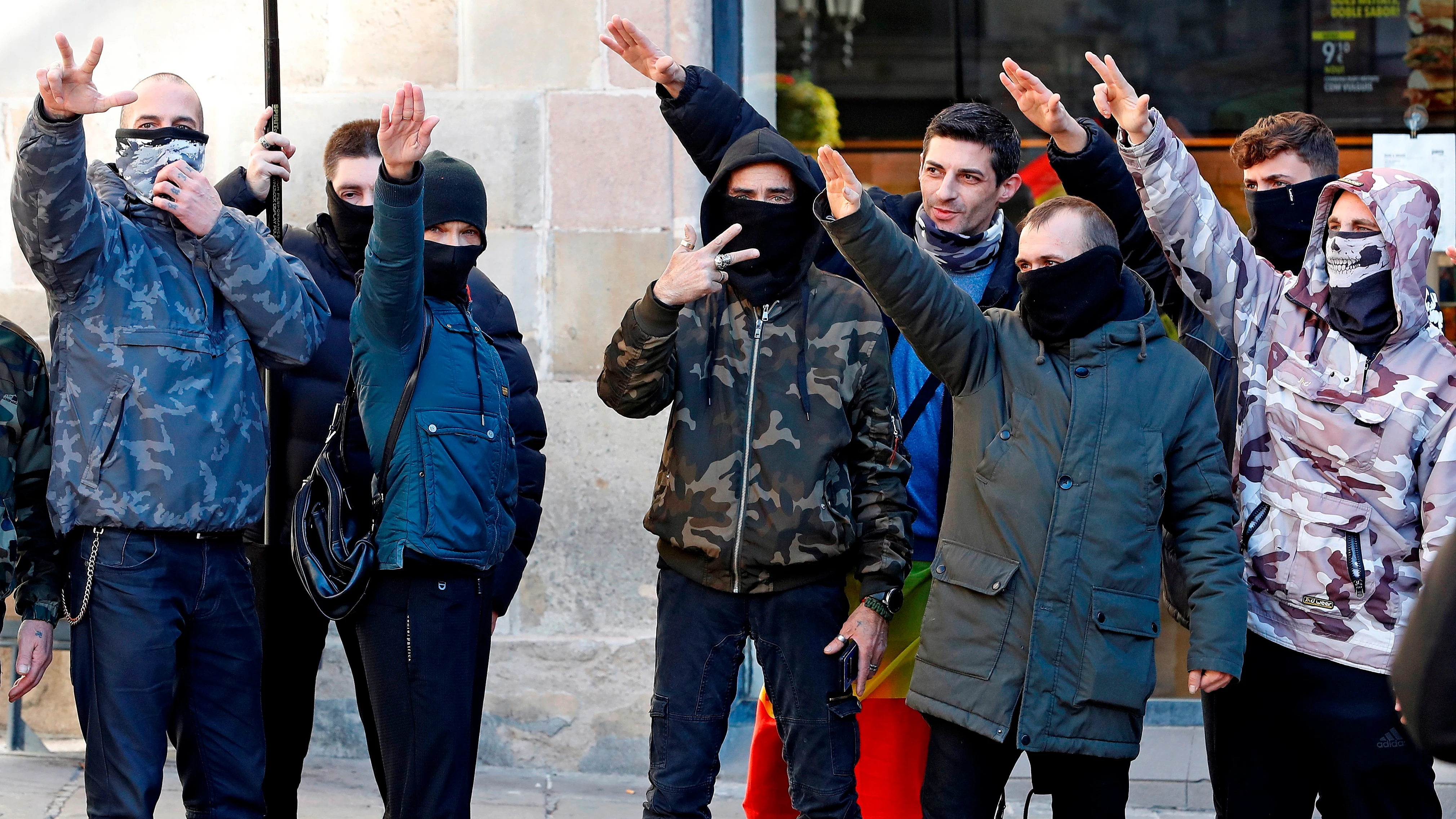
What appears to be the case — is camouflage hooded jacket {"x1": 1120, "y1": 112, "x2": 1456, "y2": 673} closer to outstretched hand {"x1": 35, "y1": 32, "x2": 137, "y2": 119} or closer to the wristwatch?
the wristwatch

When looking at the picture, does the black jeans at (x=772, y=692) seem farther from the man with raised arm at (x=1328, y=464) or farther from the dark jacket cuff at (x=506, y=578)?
the man with raised arm at (x=1328, y=464)

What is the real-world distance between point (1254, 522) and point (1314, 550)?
0.53 feet

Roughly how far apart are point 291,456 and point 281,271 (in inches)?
24.1

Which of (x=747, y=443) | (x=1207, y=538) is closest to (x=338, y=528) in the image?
(x=747, y=443)

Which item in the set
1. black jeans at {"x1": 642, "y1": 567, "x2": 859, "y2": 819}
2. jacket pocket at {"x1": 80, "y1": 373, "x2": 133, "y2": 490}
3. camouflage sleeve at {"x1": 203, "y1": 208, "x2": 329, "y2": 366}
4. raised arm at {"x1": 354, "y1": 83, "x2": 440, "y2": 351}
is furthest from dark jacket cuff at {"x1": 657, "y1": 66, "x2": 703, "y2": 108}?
jacket pocket at {"x1": 80, "y1": 373, "x2": 133, "y2": 490}

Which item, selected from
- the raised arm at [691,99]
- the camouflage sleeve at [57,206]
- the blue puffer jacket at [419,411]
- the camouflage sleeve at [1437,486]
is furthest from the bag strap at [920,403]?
the camouflage sleeve at [57,206]

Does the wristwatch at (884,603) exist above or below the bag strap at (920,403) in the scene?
below

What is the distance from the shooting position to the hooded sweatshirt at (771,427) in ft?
10.9

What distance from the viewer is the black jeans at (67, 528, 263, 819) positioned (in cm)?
326

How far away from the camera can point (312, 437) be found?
12.9 feet

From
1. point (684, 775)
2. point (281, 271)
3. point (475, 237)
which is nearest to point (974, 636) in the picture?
point (684, 775)

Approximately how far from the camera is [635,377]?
332 centimetres

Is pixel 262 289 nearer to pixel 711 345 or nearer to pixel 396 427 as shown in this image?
pixel 396 427

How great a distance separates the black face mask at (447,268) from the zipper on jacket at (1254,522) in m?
Answer: 1.91
